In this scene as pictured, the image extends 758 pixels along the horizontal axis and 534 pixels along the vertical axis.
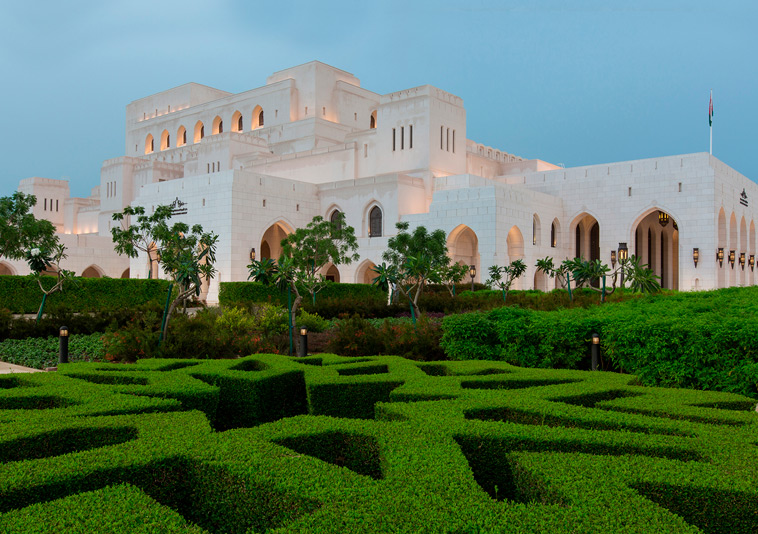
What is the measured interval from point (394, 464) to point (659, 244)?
129 ft

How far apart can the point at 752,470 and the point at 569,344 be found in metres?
4.50

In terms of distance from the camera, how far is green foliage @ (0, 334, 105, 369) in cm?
1075

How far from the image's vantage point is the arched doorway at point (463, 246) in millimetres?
30881

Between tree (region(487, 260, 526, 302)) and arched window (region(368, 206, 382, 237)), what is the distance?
7.58 metres

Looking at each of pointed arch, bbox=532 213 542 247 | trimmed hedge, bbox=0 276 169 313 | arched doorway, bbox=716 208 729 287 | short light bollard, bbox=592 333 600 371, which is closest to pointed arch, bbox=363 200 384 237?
pointed arch, bbox=532 213 542 247

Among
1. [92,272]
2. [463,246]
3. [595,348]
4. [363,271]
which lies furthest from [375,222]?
[595,348]

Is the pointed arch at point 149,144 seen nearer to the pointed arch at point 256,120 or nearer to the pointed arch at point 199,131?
the pointed arch at point 199,131

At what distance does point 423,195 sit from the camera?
34.0m

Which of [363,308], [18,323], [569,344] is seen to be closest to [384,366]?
[569,344]

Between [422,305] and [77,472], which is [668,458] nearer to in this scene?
[77,472]

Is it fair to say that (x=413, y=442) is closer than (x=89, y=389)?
Yes

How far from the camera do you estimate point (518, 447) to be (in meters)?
3.40

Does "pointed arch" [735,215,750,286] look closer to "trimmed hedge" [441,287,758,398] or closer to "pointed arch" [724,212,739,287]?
"pointed arch" [724,212,739,287]

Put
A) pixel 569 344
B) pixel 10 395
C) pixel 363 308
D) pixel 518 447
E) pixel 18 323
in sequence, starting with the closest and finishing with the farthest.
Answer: pixel 518 447 → pixel 10 395 → pixel 569 344 → pixel 18 323 → pixel 363 308
